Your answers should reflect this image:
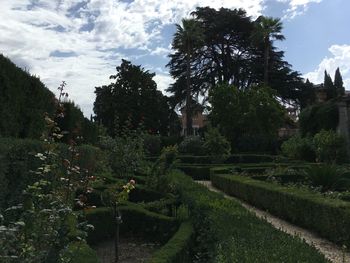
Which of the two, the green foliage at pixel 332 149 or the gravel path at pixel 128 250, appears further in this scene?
the green foliage at pixel 332 149

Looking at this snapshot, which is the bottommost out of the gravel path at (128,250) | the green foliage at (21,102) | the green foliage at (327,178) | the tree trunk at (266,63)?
the gravel path at (128,250)

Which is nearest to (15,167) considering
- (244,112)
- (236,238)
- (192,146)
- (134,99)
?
(236,238)

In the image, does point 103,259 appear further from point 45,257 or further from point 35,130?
point 35,130

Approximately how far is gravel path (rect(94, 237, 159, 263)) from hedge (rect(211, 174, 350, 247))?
301 centimetres

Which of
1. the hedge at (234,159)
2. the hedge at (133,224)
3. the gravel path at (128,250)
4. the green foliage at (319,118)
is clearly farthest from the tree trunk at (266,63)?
the gravel path at (128,250)

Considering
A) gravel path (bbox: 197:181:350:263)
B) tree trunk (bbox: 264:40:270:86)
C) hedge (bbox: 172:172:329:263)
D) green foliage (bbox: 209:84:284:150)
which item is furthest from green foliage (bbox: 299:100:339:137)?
hedge (bbox: 172:172:329:263)

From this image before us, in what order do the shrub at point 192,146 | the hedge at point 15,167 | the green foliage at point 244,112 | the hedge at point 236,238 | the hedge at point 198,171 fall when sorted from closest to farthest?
1. the hedge at point 236,238
2. the hedge at point 15,167
3. the hedge at point 198,171
4. the shrub at point 192,146
5. the green foliage at point 244,112

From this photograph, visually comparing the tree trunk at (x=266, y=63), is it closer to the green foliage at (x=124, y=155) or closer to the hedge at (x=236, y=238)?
the green foliage at (x=124, y=155)

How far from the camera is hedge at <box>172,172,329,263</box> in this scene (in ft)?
14.6

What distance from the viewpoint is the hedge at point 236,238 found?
444 centimetres

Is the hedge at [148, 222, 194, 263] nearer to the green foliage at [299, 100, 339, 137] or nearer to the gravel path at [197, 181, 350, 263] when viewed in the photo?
the gravel path at [197, 181, 350, 263]

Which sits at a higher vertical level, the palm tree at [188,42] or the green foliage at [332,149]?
the palm tree at [188,42]

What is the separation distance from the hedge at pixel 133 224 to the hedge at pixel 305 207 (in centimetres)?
271

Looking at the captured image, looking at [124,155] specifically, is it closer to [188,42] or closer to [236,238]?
[236,238]
